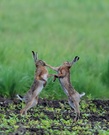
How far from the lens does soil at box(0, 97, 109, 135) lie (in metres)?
8.19

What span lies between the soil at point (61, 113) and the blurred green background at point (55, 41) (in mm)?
723

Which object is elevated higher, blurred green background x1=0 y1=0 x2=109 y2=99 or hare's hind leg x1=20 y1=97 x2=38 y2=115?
blurred green background x1=0 y1=0 x2=109 y2=99

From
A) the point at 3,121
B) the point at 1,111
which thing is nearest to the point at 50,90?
the point at 1,111

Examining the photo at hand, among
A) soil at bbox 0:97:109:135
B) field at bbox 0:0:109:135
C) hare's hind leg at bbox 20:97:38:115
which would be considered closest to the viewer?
soil at bbox 0:97:109:135

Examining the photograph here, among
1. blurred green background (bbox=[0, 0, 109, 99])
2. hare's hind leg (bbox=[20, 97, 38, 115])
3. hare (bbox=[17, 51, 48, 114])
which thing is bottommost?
hare's hind leg (bbox=[20, 97, 38, 115])

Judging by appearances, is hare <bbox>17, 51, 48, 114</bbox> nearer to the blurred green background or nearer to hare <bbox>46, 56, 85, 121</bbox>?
hare <bbox>46, 56, 85, 121</bbox>

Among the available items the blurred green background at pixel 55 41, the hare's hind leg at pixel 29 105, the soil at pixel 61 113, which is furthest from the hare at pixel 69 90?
the blurred green background at pixel 55 41

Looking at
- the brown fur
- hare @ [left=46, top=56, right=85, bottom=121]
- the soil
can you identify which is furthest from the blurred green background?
hare @ [left=46, top=56, right=85, bottom=121]

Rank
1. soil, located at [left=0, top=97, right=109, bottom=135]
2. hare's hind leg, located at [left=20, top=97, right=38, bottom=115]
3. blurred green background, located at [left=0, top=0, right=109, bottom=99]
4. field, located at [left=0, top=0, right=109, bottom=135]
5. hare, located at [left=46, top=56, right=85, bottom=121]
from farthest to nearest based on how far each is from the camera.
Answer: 1. blurred green background, located at [left=0, top=0, right=109, bottom=99]
2. hare, located at [left=46, top=56, right=85, bottom=121]
3. hare's hind leg, located at [left=20, top=97, right=38, bottom=115]
4. field, located at [left=0, top=0, right=109, bottom=135]
5. soil, located at [left=0, top=97, right=109, bottom=135]

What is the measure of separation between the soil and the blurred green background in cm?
72

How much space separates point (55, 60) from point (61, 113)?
2903mm

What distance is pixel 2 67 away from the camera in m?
11.2

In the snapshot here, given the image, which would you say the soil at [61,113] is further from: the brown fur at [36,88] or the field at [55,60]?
the brown fur at [36,88]

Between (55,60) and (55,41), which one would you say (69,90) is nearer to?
(55,60)
